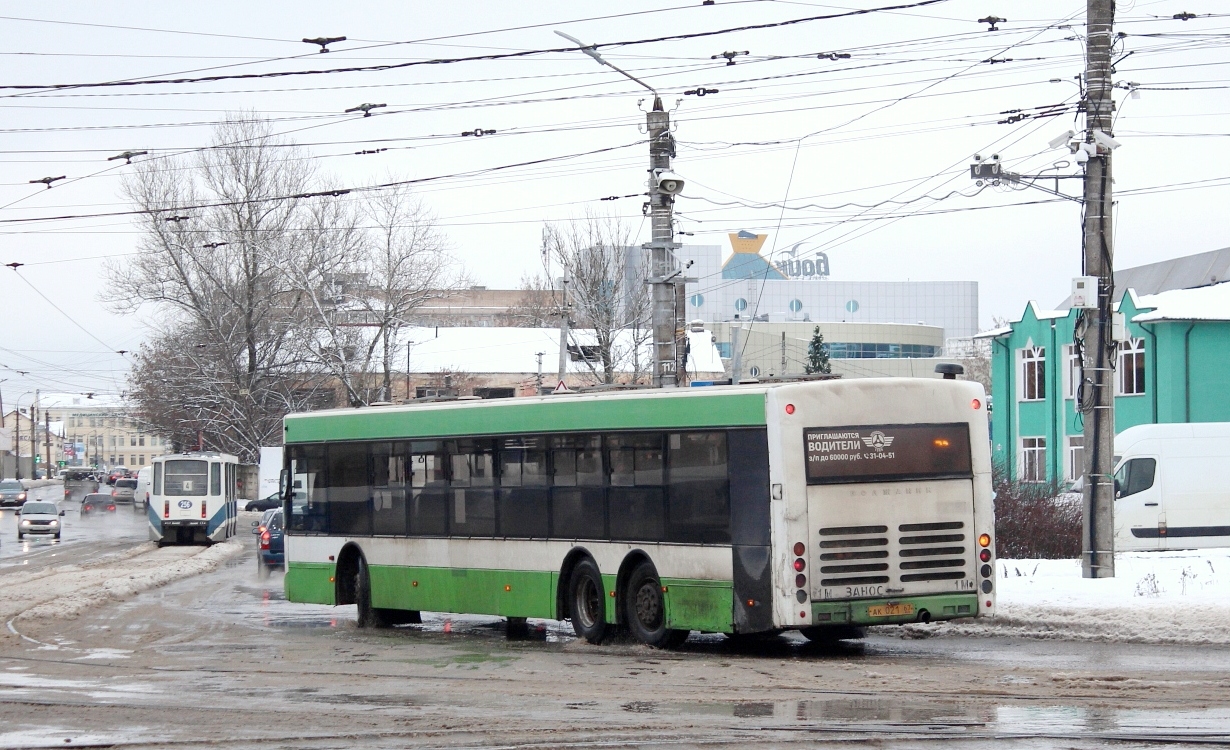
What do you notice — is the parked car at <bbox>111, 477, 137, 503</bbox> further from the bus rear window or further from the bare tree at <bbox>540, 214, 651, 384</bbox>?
the bus rear window

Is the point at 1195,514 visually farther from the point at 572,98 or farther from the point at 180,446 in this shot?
the point at 180,446

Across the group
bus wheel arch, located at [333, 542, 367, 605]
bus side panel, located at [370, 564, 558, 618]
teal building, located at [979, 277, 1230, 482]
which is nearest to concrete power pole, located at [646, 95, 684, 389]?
bus side panel, located at [370, 564, 558, 618]

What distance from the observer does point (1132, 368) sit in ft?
149

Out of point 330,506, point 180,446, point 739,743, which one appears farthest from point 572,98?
point 180,446

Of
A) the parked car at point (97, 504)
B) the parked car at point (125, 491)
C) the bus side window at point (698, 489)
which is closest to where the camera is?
the bus side window at point (698, 489)

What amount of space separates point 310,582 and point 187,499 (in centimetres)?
3068

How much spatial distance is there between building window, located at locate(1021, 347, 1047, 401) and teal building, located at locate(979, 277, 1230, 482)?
3 centimetres

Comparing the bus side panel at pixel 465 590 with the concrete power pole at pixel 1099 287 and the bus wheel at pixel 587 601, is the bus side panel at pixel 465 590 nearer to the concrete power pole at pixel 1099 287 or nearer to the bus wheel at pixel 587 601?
the bus wheel at pixel 587 601

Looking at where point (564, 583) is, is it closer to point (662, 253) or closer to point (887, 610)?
point (887, 610)

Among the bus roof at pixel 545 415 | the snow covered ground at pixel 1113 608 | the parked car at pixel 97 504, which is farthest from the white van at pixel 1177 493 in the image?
the parked car at pixel 97 504

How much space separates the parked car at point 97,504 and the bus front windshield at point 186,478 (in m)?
35.8

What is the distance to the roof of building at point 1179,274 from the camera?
5416 cm

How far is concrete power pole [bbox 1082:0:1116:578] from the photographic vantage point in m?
18.8

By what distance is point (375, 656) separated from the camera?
1471cm
